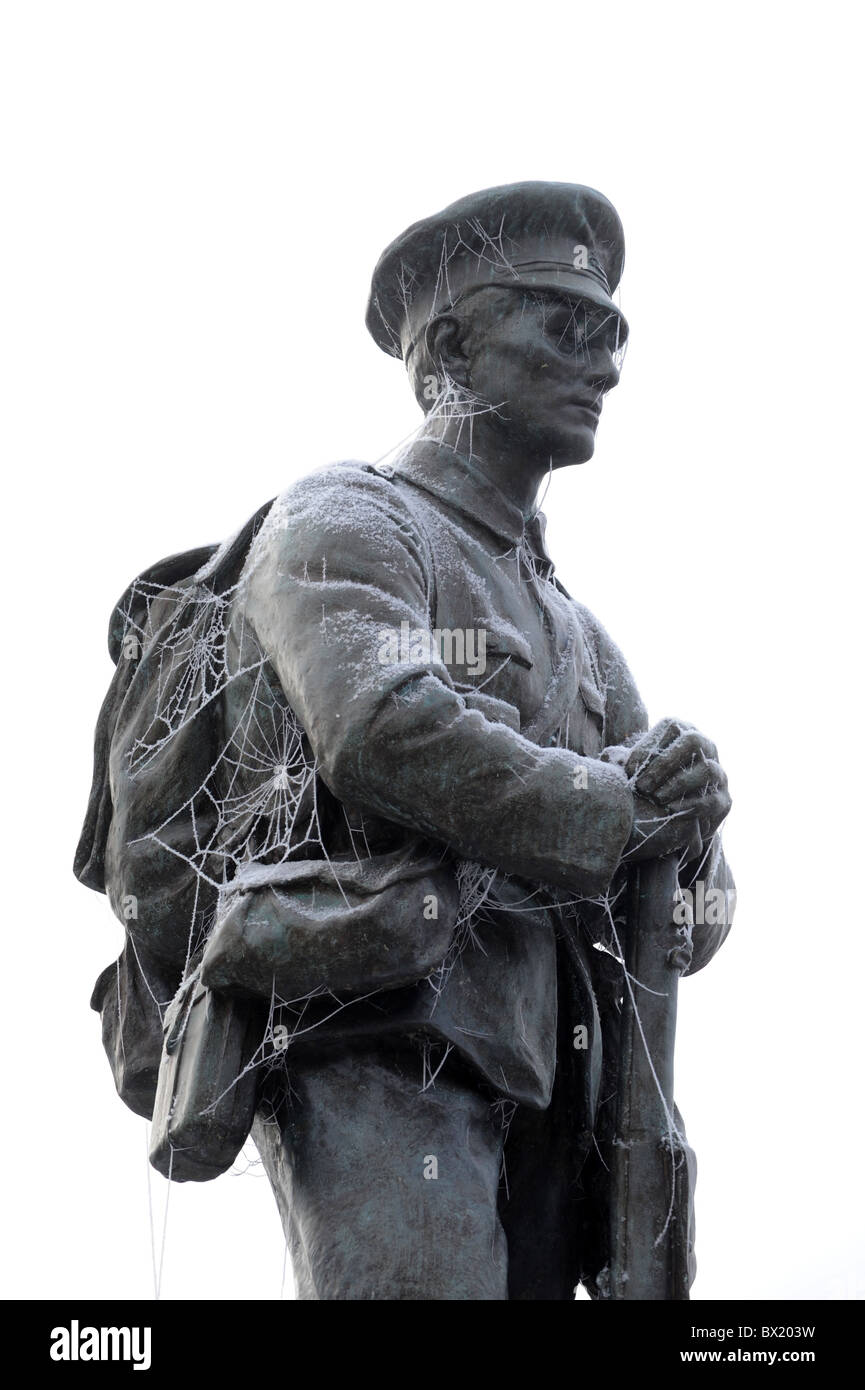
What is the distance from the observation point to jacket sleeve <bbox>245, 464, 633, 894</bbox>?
5.72 metres

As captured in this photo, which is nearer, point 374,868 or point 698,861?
point 374,868

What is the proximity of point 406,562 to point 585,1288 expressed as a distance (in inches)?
88.8

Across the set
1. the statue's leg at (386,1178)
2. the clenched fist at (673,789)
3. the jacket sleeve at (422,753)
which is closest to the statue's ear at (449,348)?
the jacket sleeve at (422,753)

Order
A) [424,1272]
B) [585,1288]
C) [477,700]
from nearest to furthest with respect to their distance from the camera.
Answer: [424,1272] < [477,700] < [585,1288]

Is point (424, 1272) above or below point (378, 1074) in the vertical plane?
below

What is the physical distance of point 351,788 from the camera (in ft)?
19.0

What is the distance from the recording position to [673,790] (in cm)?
607

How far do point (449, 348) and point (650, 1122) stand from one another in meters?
2.50

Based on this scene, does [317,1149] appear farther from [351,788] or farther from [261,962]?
[351,788]

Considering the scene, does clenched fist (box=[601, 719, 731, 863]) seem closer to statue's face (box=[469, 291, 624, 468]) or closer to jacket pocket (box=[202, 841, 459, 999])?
jacket pocket (box=[202, 841, 459, 999])

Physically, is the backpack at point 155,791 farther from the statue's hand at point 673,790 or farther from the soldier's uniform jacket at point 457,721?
the statue's hand at point 673,790

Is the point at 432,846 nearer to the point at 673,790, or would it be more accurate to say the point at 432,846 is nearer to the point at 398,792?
the point at 398,792

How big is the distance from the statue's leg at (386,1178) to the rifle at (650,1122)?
1.20 feet

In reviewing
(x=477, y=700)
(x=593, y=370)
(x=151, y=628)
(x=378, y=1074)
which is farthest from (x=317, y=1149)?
(x=593, y=370)
